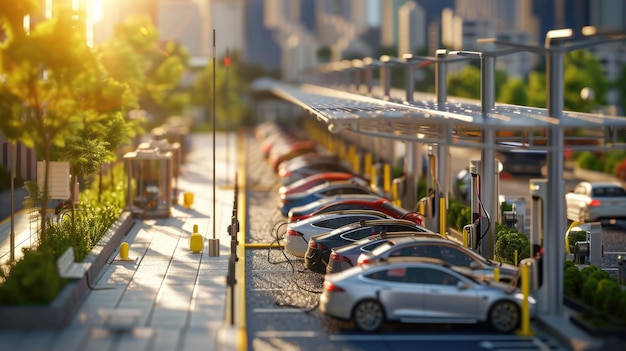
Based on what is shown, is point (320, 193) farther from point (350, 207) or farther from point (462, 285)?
point (462, 285)

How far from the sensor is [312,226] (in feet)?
89.9

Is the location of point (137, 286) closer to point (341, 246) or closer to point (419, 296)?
point (341, 246)

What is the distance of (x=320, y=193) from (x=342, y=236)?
11255 millimetres

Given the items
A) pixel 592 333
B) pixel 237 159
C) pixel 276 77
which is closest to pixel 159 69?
pixel 237 159

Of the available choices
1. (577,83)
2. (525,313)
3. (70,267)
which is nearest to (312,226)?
(70,267)

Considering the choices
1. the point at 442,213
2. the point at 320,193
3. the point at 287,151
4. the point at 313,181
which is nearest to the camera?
the point at 442,213

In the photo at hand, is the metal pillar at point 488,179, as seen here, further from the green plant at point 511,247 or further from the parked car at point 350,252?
the parked car at point 350,252

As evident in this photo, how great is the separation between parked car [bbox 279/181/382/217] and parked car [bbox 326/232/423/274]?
12.1m

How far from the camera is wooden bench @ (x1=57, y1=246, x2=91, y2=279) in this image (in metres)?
20.7

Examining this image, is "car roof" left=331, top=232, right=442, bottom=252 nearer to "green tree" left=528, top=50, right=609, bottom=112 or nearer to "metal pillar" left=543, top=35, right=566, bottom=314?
"metal pillar" left=543, top=35, right=566, bottom=314

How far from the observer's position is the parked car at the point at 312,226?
89.4ft

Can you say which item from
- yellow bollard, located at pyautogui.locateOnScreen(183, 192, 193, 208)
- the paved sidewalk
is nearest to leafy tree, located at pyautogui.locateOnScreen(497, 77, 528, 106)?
yellow bollard, located at pyautogui.locateOnScreen(183, 192, 193, 208)

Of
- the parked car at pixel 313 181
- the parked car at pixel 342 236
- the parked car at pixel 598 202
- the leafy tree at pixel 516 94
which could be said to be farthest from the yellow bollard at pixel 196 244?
the leafy tree at pixel 516 94

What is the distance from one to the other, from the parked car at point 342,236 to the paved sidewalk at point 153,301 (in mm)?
2092
